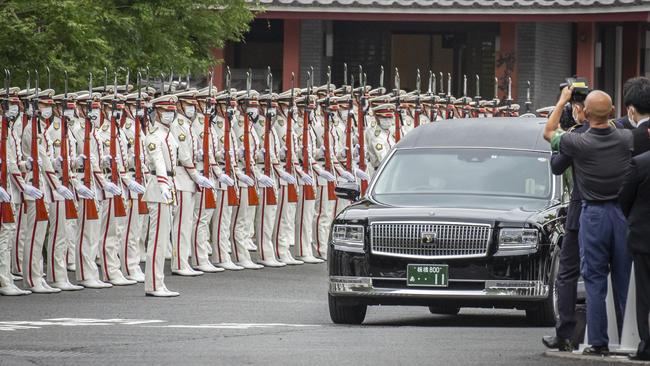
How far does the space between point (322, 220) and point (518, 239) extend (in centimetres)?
1047

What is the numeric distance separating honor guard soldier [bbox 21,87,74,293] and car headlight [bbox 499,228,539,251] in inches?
244

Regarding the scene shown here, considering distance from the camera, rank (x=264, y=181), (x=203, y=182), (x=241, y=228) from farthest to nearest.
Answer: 1. (x=264, y=181)
2. (x=241, y=228)
3. (x=203, y=182)

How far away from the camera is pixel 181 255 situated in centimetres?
2209

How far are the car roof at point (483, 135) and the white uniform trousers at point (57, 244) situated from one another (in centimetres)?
478

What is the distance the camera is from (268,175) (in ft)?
78.9

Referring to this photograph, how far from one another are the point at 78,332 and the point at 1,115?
536 centimetres

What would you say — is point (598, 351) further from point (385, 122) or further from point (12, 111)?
point (385, 122)

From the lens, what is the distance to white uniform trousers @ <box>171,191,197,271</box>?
2178 cm

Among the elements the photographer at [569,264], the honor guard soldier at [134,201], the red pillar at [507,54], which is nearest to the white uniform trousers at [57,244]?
the honor guard soldier at [134,201]

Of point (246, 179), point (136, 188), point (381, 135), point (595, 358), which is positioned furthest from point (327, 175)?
point (595, 358)

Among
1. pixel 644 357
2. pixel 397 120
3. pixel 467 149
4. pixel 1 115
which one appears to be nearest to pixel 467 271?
pixel 467 149

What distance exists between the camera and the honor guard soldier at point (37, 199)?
19.8m

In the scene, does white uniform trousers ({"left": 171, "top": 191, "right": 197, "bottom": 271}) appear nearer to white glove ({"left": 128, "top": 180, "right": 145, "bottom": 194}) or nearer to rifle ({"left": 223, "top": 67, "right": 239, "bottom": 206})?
white glove ({"left": 128, "top": 180, "right": 145, "bottom": 194})

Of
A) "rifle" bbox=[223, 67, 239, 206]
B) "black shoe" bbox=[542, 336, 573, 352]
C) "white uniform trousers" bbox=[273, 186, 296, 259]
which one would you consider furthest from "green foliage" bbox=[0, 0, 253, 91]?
"black shoe" bbox=[542, 336, 573, 352]
